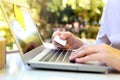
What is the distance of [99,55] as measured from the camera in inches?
25.3

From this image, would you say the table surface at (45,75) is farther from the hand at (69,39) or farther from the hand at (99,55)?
the hand at (69,39)

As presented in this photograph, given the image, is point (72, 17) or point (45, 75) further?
point (72, 17)

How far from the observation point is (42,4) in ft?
7.20

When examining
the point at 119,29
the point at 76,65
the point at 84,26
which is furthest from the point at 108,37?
the point at 84,26

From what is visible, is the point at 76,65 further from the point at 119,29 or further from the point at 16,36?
the point at 119,29

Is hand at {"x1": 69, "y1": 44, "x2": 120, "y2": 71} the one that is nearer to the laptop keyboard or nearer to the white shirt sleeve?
the laptop keyboard

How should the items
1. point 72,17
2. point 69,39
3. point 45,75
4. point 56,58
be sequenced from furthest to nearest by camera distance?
point 72,17, point 69,39, point 56,58, point 45,75

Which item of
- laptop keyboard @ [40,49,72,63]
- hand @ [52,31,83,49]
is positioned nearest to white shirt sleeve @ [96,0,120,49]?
hand @ [52,31,83,49]

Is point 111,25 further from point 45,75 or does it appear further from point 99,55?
point 45,75

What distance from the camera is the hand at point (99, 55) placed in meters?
0.64

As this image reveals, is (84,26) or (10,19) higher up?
(10,19)

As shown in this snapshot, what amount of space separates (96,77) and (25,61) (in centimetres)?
20

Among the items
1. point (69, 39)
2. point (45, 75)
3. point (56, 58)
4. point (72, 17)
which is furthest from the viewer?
point (72, 17)

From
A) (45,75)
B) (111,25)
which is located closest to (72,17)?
(111,25)
